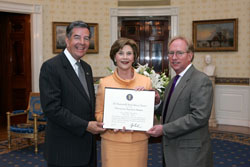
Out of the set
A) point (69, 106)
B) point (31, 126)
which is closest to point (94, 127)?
point (69, 106)

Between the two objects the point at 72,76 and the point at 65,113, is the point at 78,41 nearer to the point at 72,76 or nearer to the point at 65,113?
the point at 72,76

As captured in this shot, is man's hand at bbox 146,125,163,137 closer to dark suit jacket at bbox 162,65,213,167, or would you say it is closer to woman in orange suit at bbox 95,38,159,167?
dark suit jacket at bbox 162,65,213,167

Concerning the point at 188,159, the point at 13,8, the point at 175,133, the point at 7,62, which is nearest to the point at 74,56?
the point at 175,133

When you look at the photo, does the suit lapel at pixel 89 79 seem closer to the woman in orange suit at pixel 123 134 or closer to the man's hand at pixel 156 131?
the woman in orange suit at pixel 123 134

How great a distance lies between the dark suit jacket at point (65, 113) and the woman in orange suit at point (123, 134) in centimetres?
17

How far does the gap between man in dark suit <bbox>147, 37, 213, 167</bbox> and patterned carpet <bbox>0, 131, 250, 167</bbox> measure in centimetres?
256

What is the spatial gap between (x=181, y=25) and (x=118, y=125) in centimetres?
669

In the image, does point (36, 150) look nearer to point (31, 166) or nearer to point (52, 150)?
point (31, 166)

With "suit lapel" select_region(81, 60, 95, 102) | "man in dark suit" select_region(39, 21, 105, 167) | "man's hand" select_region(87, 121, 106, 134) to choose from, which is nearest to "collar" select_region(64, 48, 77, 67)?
"man in dark suit" select_region(39, 21, 105, 167)

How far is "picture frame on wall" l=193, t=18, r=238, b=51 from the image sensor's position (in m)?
8.10

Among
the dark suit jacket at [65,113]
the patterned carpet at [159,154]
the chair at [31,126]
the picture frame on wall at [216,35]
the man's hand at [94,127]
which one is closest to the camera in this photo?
the dark suit jacket at [65,113]

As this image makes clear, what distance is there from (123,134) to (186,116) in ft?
1.93

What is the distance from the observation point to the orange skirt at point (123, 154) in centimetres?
261

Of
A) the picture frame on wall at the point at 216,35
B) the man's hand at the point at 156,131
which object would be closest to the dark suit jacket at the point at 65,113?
the man's hand at the point at 156,131
